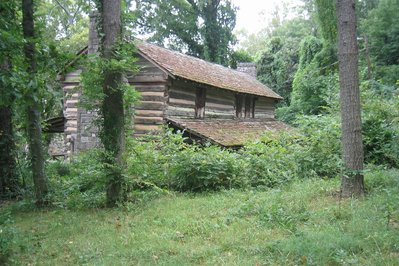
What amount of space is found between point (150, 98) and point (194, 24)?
22.0 m

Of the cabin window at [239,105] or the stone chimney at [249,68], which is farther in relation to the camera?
the stone chimney at [249,68]

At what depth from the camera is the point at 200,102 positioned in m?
18.3

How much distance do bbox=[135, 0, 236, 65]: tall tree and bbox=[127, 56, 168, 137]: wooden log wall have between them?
20190mm

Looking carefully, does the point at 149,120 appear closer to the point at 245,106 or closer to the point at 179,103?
the point at 179,103

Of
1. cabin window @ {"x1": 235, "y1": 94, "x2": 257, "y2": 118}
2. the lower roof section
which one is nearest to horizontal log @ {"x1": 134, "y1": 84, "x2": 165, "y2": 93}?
the lower roof section

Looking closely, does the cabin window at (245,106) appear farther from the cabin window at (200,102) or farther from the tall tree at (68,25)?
the tall tree at (68,25)

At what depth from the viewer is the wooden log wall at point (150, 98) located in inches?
620

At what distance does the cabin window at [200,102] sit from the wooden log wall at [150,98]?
104 inches

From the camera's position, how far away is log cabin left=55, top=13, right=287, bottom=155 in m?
15.7

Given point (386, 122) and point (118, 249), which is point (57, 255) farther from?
point (386, 122)

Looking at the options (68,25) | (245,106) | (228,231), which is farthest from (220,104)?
(68,25)

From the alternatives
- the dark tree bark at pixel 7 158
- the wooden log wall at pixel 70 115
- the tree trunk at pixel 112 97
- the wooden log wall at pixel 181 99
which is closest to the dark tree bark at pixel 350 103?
the tree trunk at pixel 112 97

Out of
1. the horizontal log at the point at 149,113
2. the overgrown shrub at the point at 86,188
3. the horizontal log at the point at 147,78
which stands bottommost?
the overgrown shrub at the point at 86,188

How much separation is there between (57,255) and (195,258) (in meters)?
2.02
